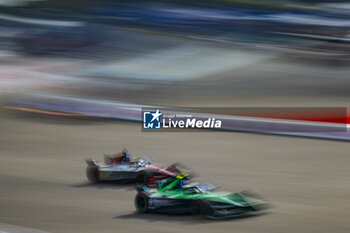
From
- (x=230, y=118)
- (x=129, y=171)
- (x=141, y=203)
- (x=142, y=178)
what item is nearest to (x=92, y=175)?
(x=129, y=171)

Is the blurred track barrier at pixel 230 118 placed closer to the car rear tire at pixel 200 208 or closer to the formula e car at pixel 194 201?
the formula e car at pixel 194 201

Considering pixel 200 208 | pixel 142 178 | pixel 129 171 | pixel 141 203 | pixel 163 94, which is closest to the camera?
pixel 200 208

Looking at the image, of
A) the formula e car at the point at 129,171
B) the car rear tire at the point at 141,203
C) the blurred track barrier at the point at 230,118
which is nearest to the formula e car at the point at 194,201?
the car rear tire at the point at 141,203

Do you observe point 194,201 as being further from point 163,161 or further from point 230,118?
point 230,118

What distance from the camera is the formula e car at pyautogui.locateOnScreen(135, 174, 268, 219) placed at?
5.77 metres

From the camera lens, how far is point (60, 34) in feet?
85.0

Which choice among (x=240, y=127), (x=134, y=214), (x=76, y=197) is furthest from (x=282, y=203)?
(x=240, y=127)

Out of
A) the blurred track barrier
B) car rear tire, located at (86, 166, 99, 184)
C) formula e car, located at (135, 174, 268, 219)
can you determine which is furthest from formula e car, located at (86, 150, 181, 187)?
the blurred track barrier

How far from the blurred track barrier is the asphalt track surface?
0.28 meters

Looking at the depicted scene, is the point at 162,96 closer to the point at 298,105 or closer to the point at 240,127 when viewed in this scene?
the point at 298,105

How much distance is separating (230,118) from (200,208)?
17.2 ft

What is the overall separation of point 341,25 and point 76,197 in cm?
1600

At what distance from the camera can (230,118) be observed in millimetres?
10945

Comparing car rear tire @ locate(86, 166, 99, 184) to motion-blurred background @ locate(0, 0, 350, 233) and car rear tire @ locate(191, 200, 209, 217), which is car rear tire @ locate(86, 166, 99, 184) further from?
car rear tire @ locate(191, 200, 209, 217)
